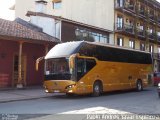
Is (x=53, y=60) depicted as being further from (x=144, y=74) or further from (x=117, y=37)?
(x=117, y=37)

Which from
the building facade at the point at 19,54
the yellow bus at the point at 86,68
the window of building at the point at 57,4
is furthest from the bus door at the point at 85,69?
the window of building at the point at 57,4

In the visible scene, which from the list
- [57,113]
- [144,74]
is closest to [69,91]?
[57,113]

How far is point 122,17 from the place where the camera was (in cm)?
4841

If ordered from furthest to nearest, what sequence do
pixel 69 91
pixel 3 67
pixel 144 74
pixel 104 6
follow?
pixel 104 6, pixel 144 74, pixel 3 67, pixel 69 91

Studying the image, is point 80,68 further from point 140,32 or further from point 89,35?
point 140,32

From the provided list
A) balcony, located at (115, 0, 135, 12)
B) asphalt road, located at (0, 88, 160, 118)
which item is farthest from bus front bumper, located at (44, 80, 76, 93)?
balcony, located at (115, 0, 135, 12)

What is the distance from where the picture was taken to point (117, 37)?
45719 millimetres

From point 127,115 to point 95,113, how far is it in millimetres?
1244

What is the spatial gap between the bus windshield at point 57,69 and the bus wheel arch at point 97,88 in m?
2.50

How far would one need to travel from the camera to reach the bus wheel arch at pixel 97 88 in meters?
22.6

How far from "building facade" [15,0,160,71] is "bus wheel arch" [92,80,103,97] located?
12.6 metres

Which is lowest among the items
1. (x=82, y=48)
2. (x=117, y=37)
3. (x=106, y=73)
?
(x=106, y=73)

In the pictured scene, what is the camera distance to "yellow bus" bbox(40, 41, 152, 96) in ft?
68.3

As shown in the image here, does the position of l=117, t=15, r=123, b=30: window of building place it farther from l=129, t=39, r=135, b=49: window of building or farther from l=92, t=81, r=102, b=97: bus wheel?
l=92, t=81, r=102, b=97: bus wheel
